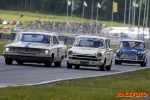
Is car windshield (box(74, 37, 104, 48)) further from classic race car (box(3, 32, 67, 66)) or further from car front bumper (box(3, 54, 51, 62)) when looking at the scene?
car front bumper (box(3, 54, 51, 62))

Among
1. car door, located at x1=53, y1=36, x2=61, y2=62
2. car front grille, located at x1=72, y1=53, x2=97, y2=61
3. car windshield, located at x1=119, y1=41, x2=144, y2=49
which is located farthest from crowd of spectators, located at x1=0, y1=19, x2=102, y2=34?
car front grille, located at x1=72, y1=53, x2=97, y2=61

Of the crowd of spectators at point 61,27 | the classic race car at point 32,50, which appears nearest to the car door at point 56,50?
the classic race car at point 32,50

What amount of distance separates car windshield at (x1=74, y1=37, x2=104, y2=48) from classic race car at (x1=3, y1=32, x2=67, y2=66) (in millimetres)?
988

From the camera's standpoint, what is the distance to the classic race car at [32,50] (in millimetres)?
27672

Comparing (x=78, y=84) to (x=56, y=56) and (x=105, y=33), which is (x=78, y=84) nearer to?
(x=56, y=56)

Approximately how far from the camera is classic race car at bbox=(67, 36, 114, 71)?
27734 mm

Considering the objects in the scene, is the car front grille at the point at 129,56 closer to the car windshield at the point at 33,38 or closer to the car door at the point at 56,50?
the car door at the point at 56,50

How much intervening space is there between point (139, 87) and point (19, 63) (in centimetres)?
1117

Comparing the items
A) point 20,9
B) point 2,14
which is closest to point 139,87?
point 2,14

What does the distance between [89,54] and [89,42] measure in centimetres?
123

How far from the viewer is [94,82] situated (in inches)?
802

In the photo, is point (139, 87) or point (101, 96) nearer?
point (101, 96)

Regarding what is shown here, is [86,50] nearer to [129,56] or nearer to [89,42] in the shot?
[89,42]

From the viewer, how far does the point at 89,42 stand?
2892cm
